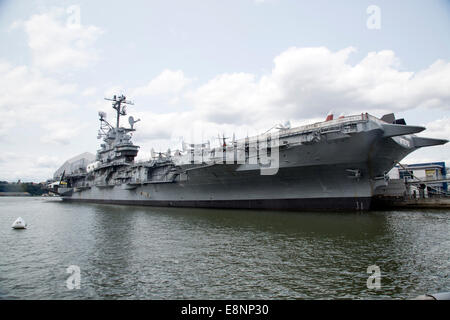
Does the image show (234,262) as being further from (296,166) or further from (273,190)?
(273,190)

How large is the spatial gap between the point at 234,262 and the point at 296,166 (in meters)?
10.2

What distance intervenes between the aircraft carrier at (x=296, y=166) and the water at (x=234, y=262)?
15.2 feet

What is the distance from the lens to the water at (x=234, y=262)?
5.37m

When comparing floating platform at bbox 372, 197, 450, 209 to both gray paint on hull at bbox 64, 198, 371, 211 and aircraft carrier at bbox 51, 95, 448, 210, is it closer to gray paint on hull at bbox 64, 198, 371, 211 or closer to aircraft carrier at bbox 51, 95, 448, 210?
aircraft carrier at bbox 51, 95, 448, 210

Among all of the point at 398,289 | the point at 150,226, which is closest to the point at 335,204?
the point at 150,226

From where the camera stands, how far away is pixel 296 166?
16.3m

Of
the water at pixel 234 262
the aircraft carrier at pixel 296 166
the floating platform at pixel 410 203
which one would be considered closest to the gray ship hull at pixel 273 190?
the aircraft carrier at pixel 296 166

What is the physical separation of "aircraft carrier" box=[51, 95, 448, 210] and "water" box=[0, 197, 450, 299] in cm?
462

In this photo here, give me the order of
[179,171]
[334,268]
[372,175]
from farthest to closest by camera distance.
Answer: [179,171] < [372,175] < [334,268]

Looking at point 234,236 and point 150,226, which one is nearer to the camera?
point 234,236

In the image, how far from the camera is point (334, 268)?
6457 millimetres

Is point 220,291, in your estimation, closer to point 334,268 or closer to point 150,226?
point 334,268

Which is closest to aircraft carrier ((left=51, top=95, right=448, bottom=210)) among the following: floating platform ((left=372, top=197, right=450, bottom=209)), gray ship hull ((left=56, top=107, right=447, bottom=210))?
gray ship hull ((left=56, top=107, right=447, bottom=210))

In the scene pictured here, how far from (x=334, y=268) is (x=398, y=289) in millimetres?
1412
